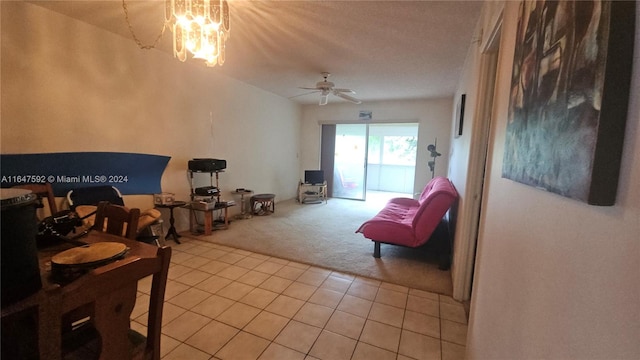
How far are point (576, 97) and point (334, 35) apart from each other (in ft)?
8.47

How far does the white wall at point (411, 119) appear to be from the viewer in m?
5.74

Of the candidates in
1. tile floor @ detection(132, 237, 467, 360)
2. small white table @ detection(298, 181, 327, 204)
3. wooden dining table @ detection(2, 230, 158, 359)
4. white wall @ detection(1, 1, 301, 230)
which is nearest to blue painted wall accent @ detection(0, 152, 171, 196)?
white wall @ detection(1, 1, 301, 230)

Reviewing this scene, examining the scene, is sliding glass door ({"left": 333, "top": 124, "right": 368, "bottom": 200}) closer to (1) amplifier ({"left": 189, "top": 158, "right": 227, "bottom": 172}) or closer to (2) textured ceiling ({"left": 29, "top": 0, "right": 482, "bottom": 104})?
(2) textured ceiling ({"left": 29, "top": 0, "right": 482, "bottom": 104})

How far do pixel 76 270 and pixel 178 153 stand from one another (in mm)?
3247

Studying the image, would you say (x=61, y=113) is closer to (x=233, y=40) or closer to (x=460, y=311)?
(x=233, y=40)

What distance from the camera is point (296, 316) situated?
6.61 ft

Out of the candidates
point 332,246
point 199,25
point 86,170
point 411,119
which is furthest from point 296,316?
point 411,119

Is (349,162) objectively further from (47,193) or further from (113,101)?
(47,193)

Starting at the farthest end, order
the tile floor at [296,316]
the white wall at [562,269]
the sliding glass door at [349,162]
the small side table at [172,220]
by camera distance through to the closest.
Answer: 1. the sliding glass door at [349,162]
2. the small side table at [172,220]
3. the tile floor at [296,316]
4. the white wall at [562,269]

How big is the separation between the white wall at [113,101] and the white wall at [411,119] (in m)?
2.08

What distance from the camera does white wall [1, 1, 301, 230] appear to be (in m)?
2.37

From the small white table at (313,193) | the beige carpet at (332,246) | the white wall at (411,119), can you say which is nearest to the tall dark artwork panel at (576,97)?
the beige carpet at (332,246)

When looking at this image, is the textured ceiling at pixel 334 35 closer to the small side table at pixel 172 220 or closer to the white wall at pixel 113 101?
the white wall at pixel 113 101

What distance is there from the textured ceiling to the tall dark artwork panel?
5.56ft
